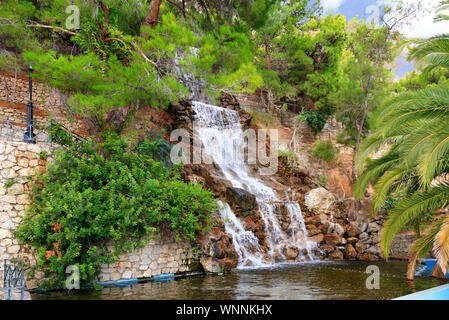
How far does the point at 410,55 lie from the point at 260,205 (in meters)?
7.65

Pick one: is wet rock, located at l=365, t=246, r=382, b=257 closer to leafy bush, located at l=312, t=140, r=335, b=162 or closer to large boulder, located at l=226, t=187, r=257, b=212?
large boulder, located at l=226, t=187, r=257, b=212

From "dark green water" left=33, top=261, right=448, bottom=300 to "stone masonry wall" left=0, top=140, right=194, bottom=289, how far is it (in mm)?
649

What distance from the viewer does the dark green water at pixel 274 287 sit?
7426 mm

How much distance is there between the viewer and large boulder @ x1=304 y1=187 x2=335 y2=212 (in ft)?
52.2

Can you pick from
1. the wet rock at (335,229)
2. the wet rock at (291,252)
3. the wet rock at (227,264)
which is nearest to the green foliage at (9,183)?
the wet rock at (227,264)

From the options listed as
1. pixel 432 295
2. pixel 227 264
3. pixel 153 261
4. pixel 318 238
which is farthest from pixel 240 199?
pixel 432 295

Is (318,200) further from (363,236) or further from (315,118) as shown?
(315,118)

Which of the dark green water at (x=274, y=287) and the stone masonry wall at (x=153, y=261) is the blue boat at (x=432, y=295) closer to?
the dark green water at (x=274, y=287)

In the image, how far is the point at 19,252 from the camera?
8.23 meters

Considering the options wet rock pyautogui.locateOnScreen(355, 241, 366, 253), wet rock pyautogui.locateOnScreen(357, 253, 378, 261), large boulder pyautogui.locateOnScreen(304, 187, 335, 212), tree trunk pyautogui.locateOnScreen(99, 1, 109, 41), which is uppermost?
tree trunk pyautogui.locateOnScreen(99, 1, 109, 41)

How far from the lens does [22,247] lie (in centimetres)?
830

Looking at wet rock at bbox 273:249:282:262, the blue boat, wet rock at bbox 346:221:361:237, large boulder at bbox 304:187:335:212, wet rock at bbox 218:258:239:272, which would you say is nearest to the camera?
the blue boat

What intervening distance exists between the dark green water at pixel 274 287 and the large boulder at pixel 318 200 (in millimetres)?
5004

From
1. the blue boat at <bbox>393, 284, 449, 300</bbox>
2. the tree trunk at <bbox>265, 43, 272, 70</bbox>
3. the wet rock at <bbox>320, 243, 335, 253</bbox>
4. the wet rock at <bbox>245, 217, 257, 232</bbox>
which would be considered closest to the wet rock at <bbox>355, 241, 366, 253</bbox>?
the wet rock at <bbox>320, 243, 335, 253</bbox>
